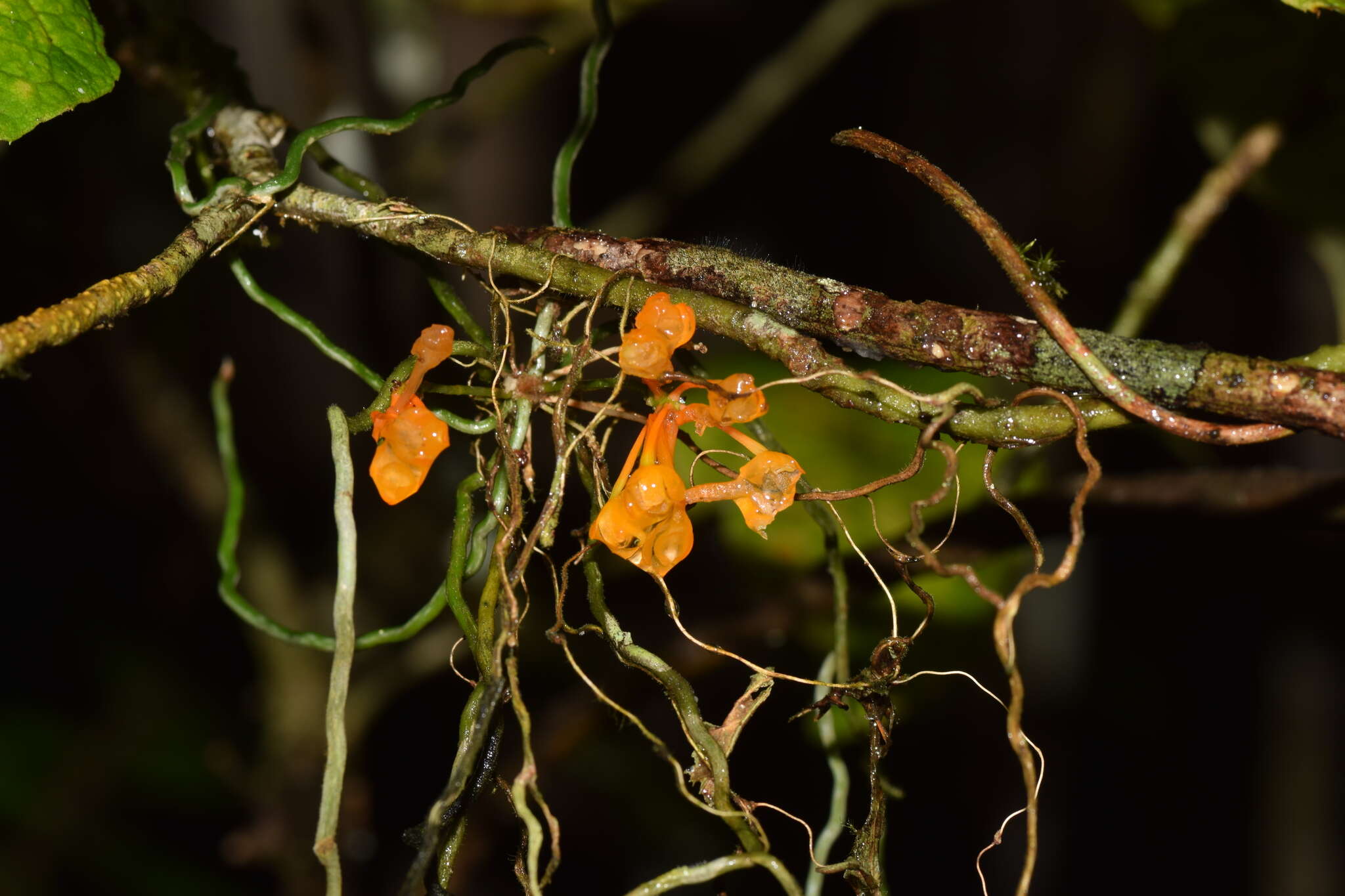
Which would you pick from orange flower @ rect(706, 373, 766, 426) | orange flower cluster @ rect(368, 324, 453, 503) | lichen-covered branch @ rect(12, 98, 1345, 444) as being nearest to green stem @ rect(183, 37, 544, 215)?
lichen-covered branch @ rect(12, 98, 1345, 444)

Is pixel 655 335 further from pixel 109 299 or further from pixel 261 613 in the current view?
pixel 261 613

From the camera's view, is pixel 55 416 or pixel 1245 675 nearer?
pixel 55 416

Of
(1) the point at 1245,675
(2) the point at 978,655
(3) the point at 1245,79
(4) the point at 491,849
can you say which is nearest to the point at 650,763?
(4) the point at 491,849

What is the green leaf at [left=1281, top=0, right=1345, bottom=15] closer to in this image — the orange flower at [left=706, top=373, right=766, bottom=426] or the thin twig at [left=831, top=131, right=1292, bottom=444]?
the thin twig at [left=831, top=131, right=1292, bottom=444]

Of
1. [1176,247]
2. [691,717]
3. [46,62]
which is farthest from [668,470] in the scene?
[1176,247]

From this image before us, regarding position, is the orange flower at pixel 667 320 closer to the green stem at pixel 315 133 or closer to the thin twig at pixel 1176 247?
A: the green stem at pixel 315 133

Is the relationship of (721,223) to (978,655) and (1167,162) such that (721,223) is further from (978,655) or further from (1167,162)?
(978,655)

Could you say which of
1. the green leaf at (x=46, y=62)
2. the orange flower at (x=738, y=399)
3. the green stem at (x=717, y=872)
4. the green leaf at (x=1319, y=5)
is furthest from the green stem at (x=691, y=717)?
the green leaf at (x=1319, y=5)
